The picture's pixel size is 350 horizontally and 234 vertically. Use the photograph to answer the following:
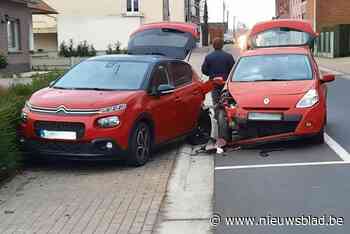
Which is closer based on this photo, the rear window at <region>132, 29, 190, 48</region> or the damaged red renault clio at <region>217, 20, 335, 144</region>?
the damaged red renault clio at <region>217, 20, 335, 144</region>

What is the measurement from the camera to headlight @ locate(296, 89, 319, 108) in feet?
33.4

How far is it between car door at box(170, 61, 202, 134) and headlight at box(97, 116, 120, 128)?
1.92m

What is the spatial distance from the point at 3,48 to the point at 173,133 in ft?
69.9

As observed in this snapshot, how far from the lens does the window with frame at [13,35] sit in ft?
107

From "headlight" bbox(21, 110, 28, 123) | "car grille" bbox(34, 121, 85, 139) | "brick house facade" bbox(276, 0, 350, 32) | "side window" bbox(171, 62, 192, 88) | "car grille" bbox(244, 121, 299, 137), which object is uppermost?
"brick house facade" bbox(276, 0, 350, 32)

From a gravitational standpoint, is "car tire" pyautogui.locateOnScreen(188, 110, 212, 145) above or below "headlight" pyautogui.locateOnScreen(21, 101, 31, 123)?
below

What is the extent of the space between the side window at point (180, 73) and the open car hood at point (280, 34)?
1050 cm

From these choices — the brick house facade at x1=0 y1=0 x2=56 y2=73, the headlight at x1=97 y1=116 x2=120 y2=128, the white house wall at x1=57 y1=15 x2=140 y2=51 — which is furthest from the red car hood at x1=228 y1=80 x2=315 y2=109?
the white house wall at x1=57 y1=15 x2=140 y2=51

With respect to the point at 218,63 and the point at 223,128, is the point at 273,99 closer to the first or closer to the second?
the point at 223,128

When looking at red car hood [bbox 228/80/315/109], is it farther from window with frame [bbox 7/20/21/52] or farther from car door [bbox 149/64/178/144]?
window with frame [bbox 7/20/21/52]

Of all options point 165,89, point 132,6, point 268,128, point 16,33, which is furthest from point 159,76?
point 132,6

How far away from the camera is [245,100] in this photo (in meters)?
10.5

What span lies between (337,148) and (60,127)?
4.20 meters

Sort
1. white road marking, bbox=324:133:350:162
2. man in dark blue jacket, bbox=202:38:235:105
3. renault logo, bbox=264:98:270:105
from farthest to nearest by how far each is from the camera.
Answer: man in dark blue jacket, bbox=202:38:235:105 < renault logo, bbox=264:98:270:105 < white road marking, bbox=324:133:350:162
